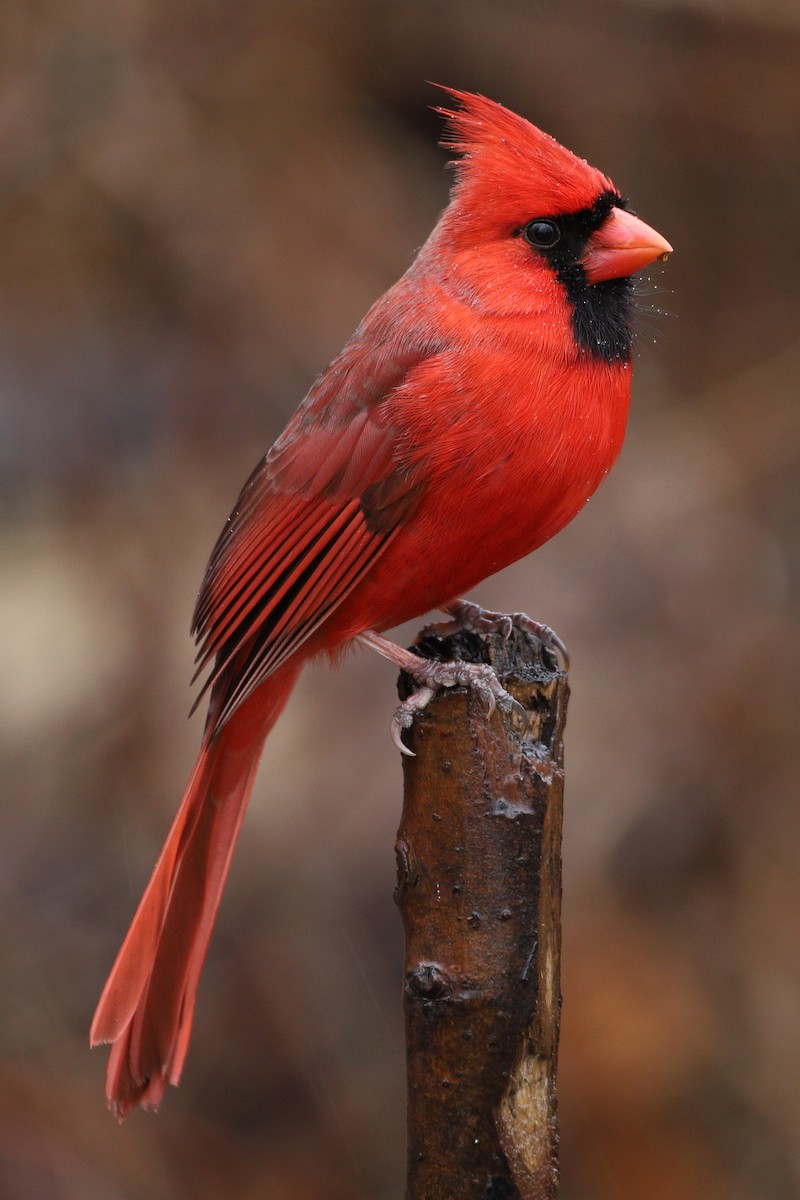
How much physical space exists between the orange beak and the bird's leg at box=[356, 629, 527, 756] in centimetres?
86

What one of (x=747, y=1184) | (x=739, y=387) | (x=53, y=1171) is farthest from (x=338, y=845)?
(x=739, y=387)

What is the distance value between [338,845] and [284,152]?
272 centimetres

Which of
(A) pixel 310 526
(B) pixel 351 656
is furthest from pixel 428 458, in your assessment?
(B) pixel 351 656

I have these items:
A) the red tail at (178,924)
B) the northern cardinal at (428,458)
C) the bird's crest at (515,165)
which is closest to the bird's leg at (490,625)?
the northern cardinal at (428,458)

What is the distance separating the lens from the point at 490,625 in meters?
3.34

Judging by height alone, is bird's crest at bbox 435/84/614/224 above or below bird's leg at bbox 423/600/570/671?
above

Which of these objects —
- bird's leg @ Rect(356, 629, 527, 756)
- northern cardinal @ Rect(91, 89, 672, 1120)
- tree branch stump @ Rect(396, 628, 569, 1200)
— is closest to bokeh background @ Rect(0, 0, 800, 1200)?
northern cardinal @ Rect(91, 89, 672, 1120)

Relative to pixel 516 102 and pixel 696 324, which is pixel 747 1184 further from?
pixel 516 102

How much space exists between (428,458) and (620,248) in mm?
587

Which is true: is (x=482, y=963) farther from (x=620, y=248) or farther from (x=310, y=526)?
(x=620, y=248)

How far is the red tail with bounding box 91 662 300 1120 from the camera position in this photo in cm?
299

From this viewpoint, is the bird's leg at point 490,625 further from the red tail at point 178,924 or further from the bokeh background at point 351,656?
the bokeh background at point 351,656

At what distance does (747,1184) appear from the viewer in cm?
437

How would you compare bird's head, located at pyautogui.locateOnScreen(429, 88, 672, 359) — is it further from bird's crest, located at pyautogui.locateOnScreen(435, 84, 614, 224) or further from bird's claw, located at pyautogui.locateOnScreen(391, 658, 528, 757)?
bird's claw, located at pyautogui.locateOnScreen(391, 658, 528, 757)
